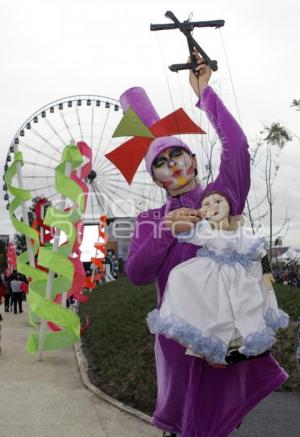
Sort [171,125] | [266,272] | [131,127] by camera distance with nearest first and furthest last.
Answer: [266,272], [131,127], [171,125]

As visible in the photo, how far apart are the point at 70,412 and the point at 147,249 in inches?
120

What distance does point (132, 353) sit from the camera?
7.63 m

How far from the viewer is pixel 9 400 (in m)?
5.73

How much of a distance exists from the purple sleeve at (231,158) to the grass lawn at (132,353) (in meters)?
3.01

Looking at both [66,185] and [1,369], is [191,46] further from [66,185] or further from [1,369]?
[1,369]

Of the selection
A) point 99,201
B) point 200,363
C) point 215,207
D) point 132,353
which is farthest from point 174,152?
point 99,201

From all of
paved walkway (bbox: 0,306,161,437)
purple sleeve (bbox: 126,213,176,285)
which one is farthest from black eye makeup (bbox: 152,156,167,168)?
paved walkway (bbox: 0,306,161,437)

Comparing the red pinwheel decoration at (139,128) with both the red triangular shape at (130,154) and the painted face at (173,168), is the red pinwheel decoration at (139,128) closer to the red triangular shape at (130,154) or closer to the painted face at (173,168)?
the red triangular shape at (130,154)

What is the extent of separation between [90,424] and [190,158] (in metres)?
2.83

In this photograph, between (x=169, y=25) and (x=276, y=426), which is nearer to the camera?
(x=169, y=25)

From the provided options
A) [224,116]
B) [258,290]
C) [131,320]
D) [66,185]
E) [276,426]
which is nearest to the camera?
[258,290]

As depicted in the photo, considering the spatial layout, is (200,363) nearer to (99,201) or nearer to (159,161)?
(159,161)

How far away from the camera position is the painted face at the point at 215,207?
9.25 feet

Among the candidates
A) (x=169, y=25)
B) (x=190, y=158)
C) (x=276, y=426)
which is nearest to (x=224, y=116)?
(x=190, y=158)
